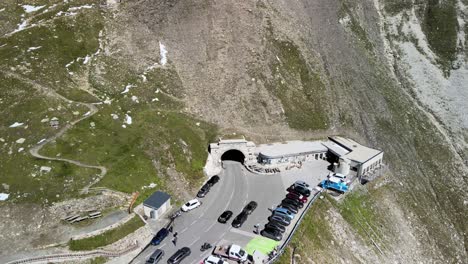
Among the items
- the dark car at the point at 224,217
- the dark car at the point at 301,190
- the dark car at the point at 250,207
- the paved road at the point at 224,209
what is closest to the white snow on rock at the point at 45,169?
the paved road at the point at 224,209

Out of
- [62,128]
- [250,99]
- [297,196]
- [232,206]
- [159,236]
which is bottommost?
[232,206]

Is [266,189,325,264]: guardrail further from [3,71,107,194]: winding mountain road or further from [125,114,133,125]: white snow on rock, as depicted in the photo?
[125,114,133,125]: white snow on rock

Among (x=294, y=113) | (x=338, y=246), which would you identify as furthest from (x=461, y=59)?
(x=338, y=246)

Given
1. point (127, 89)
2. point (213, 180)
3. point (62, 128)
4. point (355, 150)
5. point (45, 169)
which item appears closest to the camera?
point (45, 169)

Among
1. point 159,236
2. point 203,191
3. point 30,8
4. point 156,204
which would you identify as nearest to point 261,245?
point 159,236

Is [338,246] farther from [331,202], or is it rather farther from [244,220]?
[244,220]

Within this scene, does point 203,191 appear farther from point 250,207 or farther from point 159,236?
point 159,236
